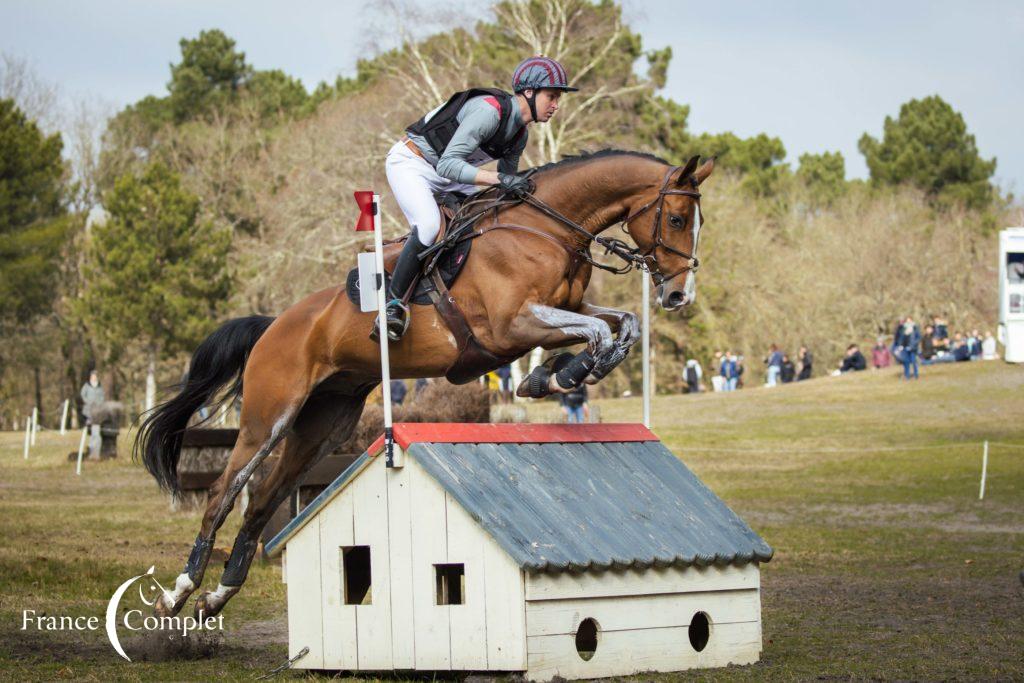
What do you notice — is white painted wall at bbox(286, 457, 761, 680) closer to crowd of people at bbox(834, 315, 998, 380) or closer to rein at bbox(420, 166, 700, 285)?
rein at bbox(420, 166, 700, 285)

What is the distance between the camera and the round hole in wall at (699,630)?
21.9ft

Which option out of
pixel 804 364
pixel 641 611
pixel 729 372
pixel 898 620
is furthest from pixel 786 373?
pixel 641 611

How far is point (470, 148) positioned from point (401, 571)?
232cm

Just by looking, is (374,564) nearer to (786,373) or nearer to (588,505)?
(588,505)

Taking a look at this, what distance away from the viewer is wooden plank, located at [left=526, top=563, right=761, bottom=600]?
571cm

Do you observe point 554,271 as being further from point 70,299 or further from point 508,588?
point 70,299

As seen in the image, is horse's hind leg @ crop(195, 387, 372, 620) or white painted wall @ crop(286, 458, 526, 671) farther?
horse's hind leg @ crop(195, 387, 372, 620)

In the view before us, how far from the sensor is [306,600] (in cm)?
645

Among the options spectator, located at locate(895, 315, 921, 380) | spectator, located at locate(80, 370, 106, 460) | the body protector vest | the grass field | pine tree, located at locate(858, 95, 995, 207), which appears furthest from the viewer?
pine tree, located at locate(858, 95, 995, 207)

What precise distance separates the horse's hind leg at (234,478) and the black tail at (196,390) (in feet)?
2.31

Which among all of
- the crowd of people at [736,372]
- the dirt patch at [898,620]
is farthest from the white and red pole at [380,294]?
the crowd of people at [736,372]

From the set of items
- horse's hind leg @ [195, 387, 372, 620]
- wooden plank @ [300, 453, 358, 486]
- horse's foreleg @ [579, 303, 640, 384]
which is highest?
horse's foreleg @ [579, 303, 640, 384]

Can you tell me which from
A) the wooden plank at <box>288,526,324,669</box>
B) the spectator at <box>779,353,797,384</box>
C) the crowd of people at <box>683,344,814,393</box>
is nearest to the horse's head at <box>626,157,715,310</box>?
the wooden plank at <box>288,526,324,669</box>

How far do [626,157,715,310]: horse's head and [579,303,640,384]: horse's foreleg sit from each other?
0.21 m
